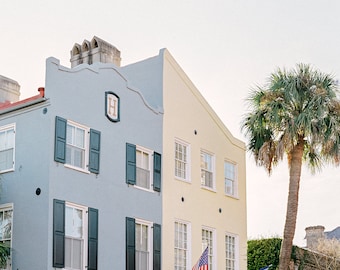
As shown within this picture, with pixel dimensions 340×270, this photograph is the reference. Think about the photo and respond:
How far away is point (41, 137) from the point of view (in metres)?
24.5

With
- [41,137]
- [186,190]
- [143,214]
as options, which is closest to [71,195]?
[41,137]

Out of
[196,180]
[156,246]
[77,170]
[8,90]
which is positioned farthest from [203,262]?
[8,90]

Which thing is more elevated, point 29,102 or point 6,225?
point 29,102

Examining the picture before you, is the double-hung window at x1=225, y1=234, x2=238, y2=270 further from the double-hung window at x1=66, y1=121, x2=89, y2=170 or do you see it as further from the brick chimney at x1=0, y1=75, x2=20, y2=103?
the brick chimney at x1=0, y1=75, x2=20, y2=103

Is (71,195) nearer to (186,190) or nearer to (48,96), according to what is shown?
(48,96)

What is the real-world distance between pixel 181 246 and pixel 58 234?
7.02 m

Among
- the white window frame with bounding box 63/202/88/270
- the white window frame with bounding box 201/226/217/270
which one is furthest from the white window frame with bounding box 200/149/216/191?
the white window frame with bounding box 63/202/88/270

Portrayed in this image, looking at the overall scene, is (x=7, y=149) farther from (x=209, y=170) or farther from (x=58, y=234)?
(x=209, y=170)

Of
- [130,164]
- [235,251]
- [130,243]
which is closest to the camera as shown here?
[130,243]

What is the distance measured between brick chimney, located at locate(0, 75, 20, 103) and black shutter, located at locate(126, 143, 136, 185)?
5.35 metres

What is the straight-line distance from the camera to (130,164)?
2777 centimetres

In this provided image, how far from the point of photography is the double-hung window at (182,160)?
30495mm

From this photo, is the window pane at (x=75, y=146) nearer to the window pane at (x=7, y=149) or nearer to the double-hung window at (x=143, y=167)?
the window pane at (x=7, y=149)

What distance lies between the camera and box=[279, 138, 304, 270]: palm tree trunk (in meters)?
31.1
